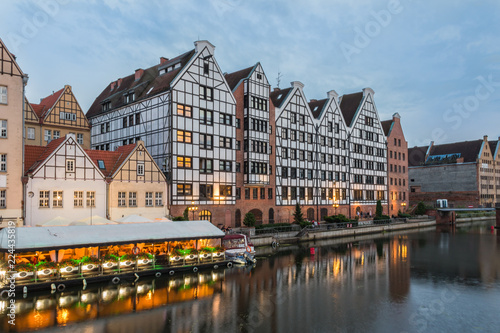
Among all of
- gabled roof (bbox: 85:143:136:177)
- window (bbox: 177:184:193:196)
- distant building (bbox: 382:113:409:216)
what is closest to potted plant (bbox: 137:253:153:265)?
gabled roof (bbox: 85:143:136:177)

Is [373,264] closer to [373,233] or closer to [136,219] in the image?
[136,219]

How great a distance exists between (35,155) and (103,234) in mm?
13692

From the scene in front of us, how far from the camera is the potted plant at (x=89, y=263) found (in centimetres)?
2709

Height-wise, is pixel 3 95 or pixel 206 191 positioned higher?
pixel 3 95

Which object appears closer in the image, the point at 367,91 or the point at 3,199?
the point at 3,199

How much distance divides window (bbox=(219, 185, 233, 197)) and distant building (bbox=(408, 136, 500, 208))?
2679 inches

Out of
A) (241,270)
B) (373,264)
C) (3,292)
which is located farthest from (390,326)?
(3,292)

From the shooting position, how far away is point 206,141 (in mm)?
48625

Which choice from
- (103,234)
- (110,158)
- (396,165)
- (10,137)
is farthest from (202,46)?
(396,165)

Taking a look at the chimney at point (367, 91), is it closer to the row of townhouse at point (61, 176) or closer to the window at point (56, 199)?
the row of townhouse at point (61, 176)

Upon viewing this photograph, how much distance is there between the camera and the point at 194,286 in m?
27.6

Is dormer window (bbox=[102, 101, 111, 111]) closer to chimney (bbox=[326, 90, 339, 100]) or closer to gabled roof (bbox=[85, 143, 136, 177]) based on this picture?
gabled roof (bbox=[85, 143, 136, 177])

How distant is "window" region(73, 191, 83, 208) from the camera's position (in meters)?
37.8

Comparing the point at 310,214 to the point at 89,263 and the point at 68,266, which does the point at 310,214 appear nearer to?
the point at 89,263
